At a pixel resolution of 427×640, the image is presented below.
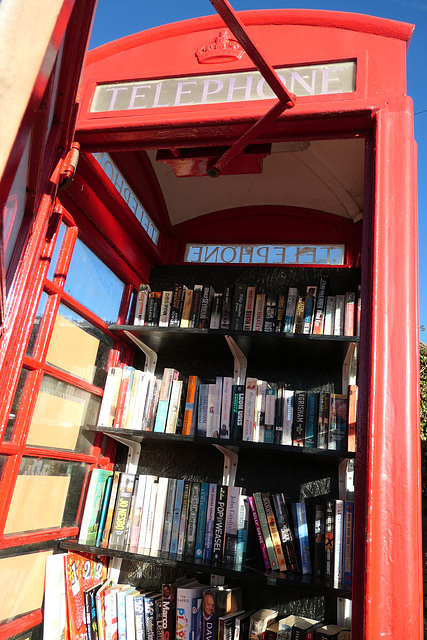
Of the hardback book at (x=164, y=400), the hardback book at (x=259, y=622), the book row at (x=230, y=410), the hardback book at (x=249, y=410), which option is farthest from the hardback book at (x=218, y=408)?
the hardback book at (x=259, y=622)

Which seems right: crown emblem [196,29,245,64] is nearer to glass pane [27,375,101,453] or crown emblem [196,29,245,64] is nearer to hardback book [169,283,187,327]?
hardback book [169,283,187,327]

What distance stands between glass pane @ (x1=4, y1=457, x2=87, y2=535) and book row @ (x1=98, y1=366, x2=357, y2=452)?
0.88 feet

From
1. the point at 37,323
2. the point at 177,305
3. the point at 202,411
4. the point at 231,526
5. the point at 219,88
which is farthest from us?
the point at 177,305

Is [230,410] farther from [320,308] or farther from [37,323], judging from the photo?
[37,323]

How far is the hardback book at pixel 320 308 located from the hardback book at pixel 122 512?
105 centimetres

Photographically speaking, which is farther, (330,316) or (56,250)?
(330,316)

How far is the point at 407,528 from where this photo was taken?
99 centimetres

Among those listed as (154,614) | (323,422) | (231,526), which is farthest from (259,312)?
(154,614)

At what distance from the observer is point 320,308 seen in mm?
2107

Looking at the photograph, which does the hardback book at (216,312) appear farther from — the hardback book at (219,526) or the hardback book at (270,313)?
the hardback book at (219,526)

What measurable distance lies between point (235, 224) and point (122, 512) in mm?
1530

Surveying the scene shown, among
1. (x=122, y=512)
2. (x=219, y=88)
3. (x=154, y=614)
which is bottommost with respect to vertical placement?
(x=154, y=614)

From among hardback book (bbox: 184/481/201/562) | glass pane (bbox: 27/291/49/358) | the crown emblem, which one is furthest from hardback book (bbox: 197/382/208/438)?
the crown emblem

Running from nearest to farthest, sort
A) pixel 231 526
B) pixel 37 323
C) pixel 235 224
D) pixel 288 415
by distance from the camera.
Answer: pixel 37 323 < pixel 231 526 < pixel 288 415 < pixel 235 224
